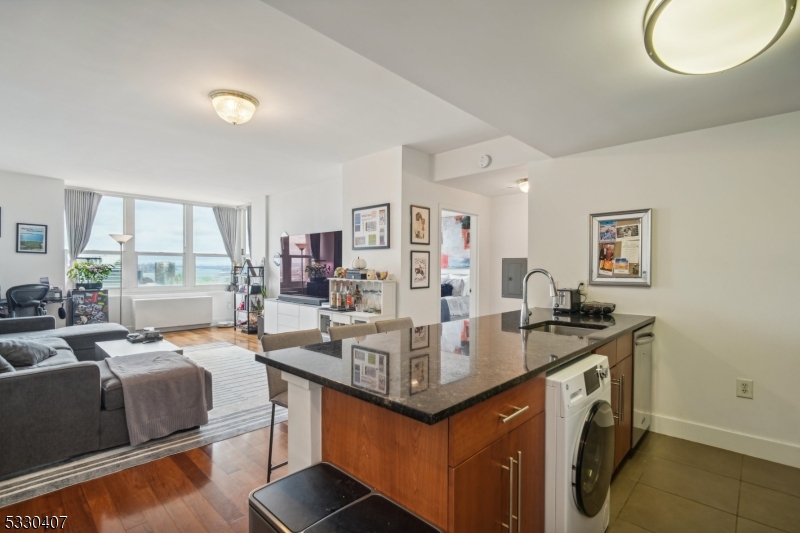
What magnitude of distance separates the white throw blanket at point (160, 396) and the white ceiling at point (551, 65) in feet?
8.41

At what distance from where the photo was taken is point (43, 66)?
2.52m

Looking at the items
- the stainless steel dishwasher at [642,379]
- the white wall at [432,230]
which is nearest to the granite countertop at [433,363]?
the stainless steel dishwasher at [642,379]

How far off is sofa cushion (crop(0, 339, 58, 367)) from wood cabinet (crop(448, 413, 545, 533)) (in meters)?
3.61

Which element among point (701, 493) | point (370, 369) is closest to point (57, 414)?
point (370, 369)

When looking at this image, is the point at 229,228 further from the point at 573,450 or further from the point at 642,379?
the point at 573,450

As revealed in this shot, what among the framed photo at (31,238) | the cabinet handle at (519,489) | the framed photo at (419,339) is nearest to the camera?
the cabinet handle at (519,489)

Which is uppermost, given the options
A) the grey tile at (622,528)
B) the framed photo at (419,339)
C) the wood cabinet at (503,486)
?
the framed photo at (419,339)

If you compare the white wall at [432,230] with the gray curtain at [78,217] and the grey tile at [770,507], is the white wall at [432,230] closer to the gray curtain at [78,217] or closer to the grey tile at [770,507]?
the grey tile at [770,507]

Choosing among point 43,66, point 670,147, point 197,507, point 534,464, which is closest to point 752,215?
point 670,147

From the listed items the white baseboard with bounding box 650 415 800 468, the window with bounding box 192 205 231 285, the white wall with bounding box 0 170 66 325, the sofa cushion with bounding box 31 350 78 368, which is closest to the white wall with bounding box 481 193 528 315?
the white baseboard with bounding box 650 415 800 468

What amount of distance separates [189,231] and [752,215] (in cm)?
856

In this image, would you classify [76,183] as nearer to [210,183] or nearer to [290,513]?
[210,183]

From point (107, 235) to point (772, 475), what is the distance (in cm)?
910

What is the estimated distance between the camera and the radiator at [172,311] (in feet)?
21.8
